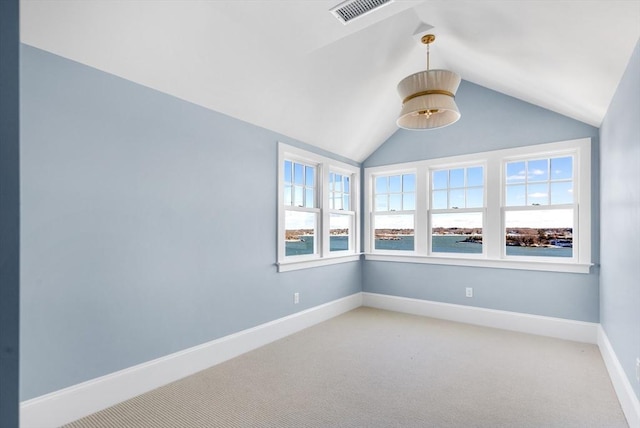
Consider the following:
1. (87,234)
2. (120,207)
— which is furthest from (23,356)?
(120,207)

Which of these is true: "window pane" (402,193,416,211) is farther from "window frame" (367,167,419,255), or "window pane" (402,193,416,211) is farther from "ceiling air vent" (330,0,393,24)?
"ceiling air vent" (330,0,393,24)

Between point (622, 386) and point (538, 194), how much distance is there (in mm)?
2245

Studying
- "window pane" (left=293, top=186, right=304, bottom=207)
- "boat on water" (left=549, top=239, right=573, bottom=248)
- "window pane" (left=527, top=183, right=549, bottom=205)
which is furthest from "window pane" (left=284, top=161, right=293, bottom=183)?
"boat on water" (left=549, top=239, right=573, bottom=248)

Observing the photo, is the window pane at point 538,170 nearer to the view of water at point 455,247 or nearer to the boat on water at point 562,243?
the boat on water at point 562,243

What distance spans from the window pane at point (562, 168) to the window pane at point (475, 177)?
30.5 inches

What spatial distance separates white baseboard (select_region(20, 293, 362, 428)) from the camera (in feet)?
6.54

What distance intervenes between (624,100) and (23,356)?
4.25 m

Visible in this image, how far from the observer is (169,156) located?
2.67m

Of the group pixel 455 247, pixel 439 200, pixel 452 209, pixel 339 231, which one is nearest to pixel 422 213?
pixel 439 200

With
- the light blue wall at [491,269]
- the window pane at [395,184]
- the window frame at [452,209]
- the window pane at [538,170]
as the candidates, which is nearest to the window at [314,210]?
the window pane at [395,184]

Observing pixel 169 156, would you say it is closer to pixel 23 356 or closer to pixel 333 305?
pixel 23 356

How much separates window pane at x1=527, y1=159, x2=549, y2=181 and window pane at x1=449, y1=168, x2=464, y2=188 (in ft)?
2.54

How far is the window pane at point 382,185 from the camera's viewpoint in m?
5.10

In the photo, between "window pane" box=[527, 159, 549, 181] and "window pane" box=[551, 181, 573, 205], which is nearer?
"window pane" box=[551, 181, 573, 205]
